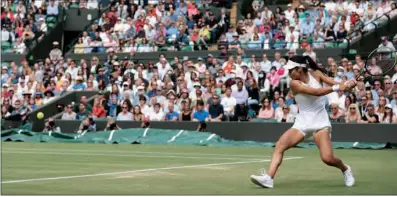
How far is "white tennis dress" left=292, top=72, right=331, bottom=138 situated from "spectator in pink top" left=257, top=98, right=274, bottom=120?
11.6 metres

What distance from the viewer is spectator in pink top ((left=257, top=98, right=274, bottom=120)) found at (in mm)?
23109

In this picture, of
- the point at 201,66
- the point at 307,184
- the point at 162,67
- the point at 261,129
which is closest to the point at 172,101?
the point at 201,66

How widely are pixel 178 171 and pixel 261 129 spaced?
9292 mm

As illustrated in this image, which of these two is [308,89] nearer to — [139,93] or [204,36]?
[139,93]

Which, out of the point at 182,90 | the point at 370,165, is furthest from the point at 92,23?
the point at 370,165

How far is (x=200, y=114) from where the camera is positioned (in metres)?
23.8

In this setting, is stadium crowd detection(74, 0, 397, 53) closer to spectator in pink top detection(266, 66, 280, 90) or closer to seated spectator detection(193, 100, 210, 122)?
spectator in pink top detection(266, 66, 280, 90)

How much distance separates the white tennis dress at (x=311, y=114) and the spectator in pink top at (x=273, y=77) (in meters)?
13.2

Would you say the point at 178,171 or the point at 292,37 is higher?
the point at 292,37

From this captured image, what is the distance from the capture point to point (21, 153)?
732 inches

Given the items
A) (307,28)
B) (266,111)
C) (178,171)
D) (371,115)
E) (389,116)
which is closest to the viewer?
(178,171)

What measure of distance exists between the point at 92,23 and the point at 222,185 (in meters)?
23.6

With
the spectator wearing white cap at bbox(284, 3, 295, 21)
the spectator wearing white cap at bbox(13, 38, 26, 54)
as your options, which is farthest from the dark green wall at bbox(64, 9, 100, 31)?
the spectator wearing white cap at bbox(284, 3, 295, 21)

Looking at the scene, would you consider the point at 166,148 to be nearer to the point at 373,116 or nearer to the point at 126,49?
the point at 373,116
